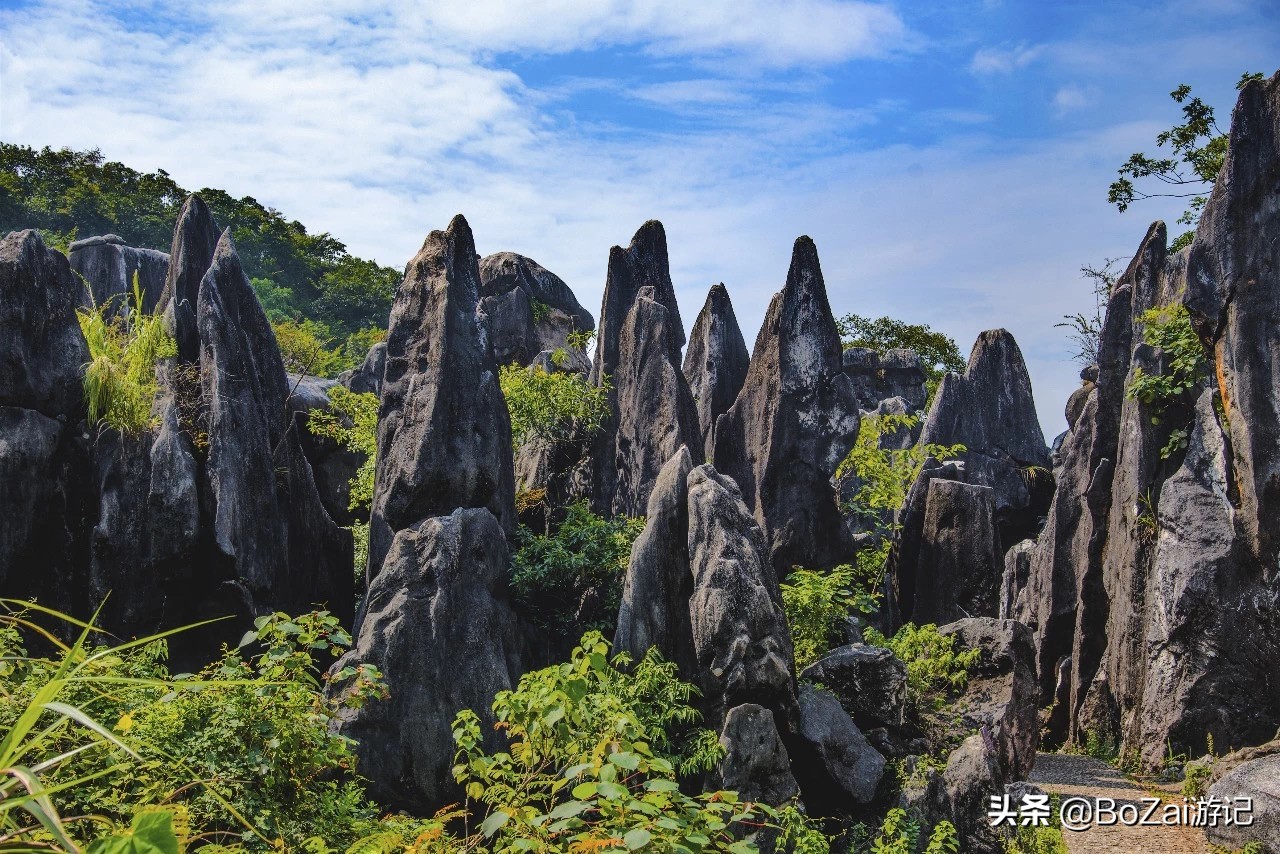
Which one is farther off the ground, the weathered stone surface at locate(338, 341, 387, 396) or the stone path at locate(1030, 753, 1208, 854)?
the weathered stone surface at locate(338, 341, 387, 396)

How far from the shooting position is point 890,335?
38.5 m

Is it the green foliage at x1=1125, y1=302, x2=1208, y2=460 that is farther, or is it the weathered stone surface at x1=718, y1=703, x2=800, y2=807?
the green foliage at x1=1125, y1=302, x2=1208, y2=460

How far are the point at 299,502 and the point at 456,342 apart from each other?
3.45 m

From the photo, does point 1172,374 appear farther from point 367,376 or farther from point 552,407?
point 367,376

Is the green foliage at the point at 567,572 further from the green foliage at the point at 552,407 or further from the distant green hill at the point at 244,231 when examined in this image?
the distant green hill at the point at 244,231

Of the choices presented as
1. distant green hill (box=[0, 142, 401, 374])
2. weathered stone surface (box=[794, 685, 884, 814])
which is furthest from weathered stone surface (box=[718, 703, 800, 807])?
distant green hill (box=[0, 142, 401, 374])

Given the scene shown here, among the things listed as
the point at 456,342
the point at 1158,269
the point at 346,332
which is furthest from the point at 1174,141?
the point at 346,332

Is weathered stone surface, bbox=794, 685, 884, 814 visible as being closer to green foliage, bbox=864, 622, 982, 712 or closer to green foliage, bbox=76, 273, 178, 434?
green foliage, bbox=864, 622, 982, 712

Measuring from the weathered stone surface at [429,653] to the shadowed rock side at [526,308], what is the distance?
14305 mm

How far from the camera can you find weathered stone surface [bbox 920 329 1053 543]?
2247 cm

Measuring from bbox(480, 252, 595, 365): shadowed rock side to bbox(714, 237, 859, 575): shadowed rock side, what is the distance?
10.7 m

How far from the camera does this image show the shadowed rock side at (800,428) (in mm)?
Result: 14758

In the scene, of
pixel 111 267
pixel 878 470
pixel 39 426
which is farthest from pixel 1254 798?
pixel 111 267

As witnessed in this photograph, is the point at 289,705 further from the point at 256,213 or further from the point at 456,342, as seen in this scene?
the point at 256,213
